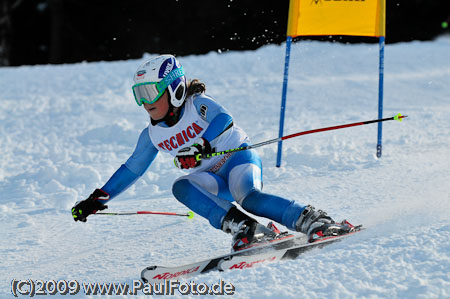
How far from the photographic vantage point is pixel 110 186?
11.8 feet

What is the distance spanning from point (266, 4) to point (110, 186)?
12274 mm

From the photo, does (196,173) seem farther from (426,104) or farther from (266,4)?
(266,4)

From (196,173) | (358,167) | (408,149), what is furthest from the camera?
(408,149)

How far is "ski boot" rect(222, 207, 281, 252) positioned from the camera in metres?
3.11

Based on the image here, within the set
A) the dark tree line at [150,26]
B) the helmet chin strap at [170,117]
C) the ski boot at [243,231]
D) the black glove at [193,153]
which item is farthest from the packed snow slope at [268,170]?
the dark tree line at [150,26]

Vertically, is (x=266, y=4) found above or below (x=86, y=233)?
above

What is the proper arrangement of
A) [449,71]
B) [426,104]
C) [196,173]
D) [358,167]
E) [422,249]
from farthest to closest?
[449,71]
[426,104]
[358,167]
[196,173]
[422,249]

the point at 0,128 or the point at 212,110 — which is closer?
the point at 212,110

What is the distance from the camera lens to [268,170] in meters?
5.29

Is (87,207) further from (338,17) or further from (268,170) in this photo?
(338,17)

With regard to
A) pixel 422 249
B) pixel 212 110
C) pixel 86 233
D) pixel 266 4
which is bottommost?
pixel 86 233

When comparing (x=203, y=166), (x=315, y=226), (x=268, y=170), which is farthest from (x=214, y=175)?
(x=268, y=170)

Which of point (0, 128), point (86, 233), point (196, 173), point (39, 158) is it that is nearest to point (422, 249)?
point (196, 173)

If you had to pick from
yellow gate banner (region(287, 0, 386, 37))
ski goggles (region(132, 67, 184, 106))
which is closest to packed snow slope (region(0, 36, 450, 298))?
ski goggles (region(132, 67, 184, 106))
